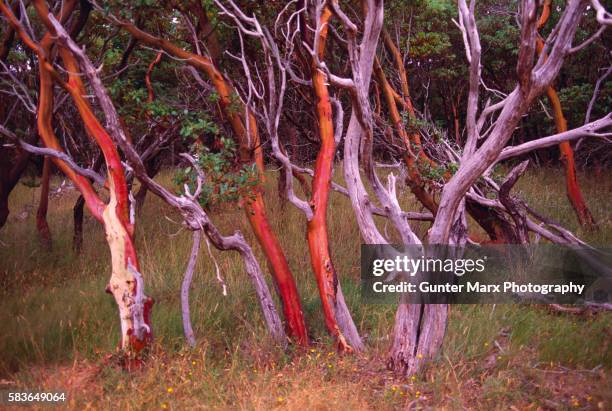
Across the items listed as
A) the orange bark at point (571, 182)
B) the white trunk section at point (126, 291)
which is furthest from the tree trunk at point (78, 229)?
the orange bark at point (571, 182)

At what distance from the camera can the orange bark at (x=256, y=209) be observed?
5098 millimetres

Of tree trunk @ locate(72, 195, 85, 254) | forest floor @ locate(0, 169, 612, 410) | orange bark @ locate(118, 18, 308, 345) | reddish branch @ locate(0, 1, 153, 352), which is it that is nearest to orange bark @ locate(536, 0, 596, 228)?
forest floor @ locate(0, 169, 612, 410)

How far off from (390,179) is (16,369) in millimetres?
3451

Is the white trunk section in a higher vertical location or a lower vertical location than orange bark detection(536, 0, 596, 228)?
lower

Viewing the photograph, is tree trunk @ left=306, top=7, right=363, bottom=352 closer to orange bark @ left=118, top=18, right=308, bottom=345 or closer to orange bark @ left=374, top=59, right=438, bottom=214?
orange bark @ left=118, top=18, right=308, bottom=345

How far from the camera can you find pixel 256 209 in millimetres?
5211

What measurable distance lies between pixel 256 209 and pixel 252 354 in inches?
50.9

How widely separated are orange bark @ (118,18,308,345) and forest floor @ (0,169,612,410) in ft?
0.94

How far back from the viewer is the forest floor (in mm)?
4066

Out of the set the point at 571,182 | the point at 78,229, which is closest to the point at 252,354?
the point at 78,229

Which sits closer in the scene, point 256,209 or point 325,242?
point 325,242

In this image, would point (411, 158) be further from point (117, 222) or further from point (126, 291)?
point (126, 291)

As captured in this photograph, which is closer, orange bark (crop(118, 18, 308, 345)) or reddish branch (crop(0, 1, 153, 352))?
reddish branch (crop(0, 1, 153, 352))

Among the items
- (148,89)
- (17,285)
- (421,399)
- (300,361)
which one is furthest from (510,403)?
(17,285)
